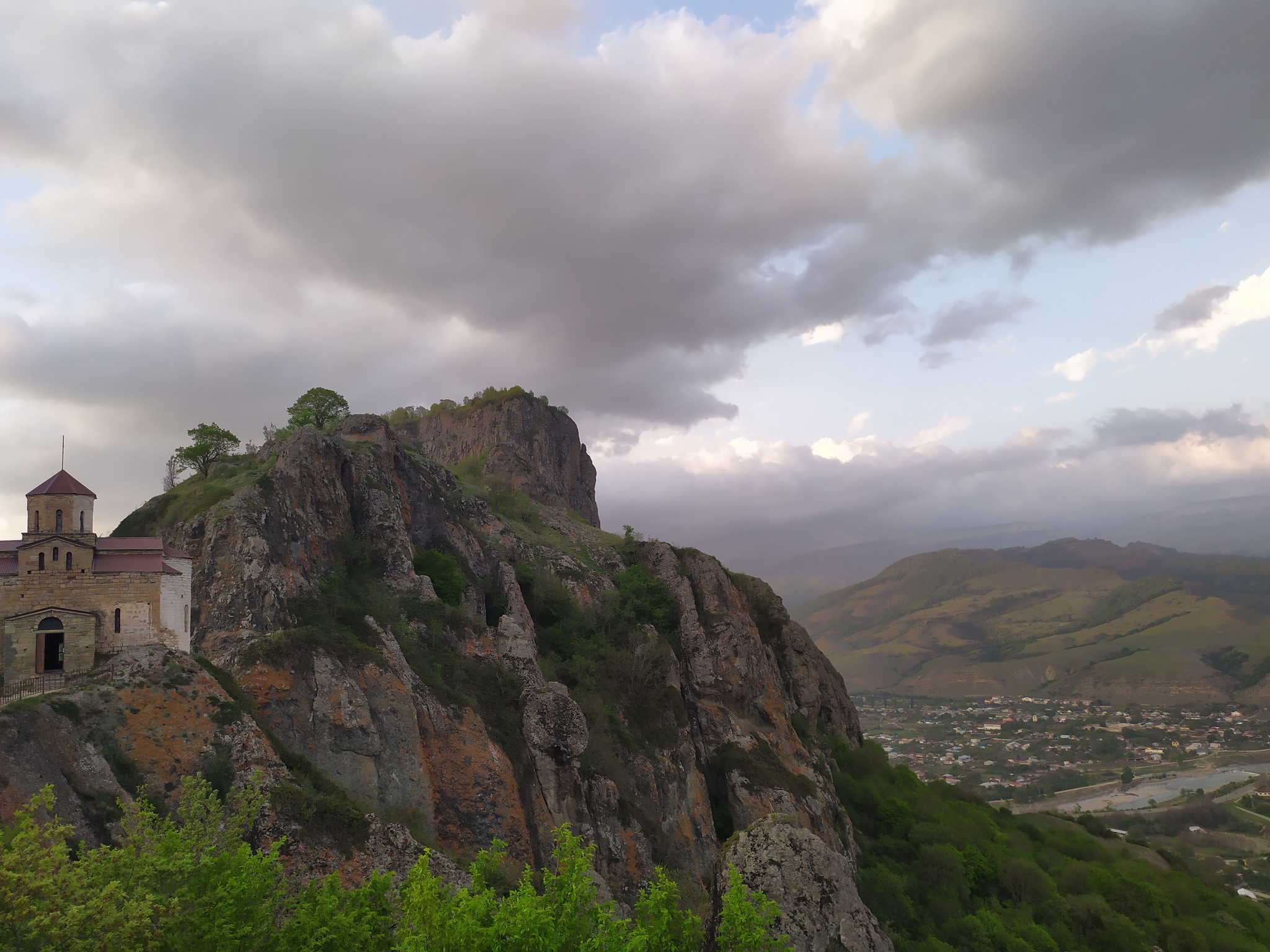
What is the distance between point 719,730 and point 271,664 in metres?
40.2

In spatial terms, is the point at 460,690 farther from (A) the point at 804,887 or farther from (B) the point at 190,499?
(A) the point at 804,887

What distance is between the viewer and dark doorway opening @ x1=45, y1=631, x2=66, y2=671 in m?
31.8

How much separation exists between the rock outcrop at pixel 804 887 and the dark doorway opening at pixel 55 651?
30.5 metres

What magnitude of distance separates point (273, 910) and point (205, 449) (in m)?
51.7

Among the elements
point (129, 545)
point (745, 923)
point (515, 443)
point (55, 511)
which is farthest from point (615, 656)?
point (515, 443)

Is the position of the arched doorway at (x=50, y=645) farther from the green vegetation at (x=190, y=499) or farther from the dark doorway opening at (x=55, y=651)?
the green vegetation at (x=190, y=499)

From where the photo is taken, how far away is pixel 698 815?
5506 centimetres

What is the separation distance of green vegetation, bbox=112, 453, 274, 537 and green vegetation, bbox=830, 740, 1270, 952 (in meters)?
57.8

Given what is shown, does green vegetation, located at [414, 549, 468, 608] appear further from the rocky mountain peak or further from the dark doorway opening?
the rocky mountain peak

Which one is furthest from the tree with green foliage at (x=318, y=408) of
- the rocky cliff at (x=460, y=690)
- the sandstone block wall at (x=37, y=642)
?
the sandstone block wall at (x=37, y=642)

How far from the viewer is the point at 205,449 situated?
2398 inches

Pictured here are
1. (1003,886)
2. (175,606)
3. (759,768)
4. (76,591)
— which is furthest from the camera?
(1003,886)

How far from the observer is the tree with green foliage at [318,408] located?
249 feet

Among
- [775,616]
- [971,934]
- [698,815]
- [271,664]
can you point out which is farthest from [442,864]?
[775,616]
